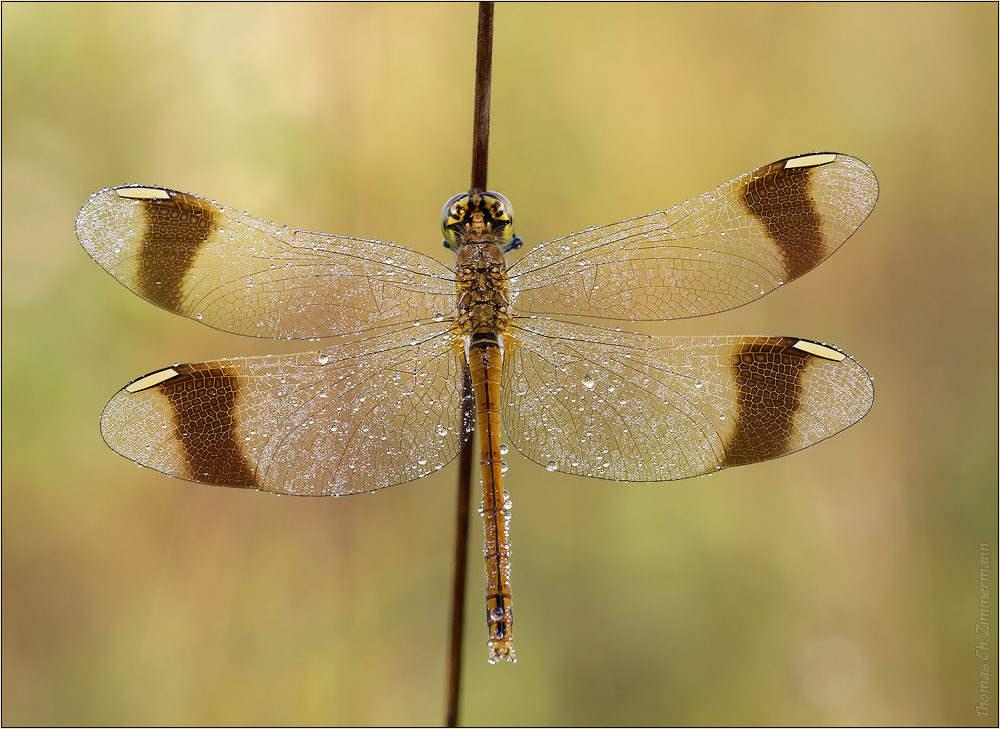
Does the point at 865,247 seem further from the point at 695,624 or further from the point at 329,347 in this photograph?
the point at 329,347

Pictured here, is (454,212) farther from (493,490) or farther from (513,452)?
(513,452)

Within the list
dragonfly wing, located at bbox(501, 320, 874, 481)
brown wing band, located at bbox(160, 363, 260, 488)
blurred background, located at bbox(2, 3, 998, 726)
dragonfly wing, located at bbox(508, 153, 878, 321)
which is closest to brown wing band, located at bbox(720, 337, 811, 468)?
dragonfly wing, located at bbox(501, 320, 874, 481)

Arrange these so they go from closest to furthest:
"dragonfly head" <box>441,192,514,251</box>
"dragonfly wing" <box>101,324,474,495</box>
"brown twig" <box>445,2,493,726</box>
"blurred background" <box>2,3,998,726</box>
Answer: "brown twig" <box>445,2,493,726</box>, "dragonfly wing" <box>101,324,474,495</box>, "dragonfly head" <box>441,192,514,251</box>, "blurred background" <box>2,3,998,726</box>

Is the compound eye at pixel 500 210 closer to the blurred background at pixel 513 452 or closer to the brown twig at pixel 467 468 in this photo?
the brown twig at pixel 467 468

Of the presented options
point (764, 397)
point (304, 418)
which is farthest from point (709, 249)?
point (304, 418)

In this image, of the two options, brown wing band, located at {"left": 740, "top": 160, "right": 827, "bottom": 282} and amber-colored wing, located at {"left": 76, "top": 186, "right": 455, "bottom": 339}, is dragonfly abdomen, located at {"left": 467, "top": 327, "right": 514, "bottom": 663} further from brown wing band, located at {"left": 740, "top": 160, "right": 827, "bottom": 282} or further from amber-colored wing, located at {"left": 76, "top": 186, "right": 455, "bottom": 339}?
brown wing band, located at {"left": 740, "top": 160, "right": 827, "bottom": 282}

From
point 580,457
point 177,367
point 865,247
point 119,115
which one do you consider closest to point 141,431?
point 177,367
